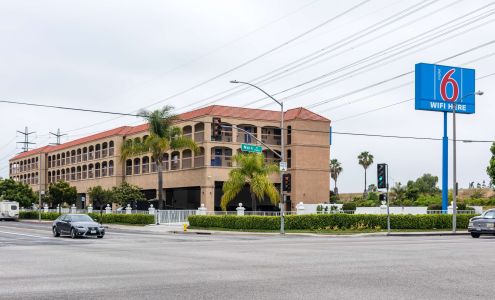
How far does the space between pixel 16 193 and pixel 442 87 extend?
65456 millimetres

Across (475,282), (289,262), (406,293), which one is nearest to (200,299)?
(406,293)

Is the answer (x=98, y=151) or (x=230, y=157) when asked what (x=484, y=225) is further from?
(x=98, y=151)

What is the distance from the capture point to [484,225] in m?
31.8

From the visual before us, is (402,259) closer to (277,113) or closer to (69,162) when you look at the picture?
(277,113)

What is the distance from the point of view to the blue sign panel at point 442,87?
50625mm

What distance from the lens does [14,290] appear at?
36.0ft

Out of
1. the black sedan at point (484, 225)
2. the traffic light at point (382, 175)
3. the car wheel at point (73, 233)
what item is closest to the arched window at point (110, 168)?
the car wheel at point (73, 233)

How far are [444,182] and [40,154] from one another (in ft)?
248

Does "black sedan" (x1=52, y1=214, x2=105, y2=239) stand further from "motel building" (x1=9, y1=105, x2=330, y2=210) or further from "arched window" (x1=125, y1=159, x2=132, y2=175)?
"arched window" (x1=125, y1=159, x2=132, y2=175)

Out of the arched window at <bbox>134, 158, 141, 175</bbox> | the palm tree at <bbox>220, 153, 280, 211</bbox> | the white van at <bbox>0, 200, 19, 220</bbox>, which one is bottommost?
the white van at <bbox>0, 200, 19, 220</bbox>

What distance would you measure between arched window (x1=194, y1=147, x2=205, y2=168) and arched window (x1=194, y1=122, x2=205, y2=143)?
114 cm

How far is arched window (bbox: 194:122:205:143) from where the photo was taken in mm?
67688

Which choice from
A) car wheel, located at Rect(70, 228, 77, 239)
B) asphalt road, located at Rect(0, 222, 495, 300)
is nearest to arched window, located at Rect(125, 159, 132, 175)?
car wheel, located at Rect(70, 228, 77, 239)

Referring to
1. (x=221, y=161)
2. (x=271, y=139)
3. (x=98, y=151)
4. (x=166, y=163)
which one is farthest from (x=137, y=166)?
(x=271, y=139)
